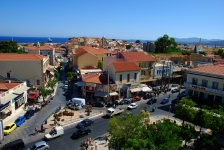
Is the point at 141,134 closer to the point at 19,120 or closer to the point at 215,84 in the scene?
the point at 19,120

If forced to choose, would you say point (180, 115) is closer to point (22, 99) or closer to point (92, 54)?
point (22, 99)

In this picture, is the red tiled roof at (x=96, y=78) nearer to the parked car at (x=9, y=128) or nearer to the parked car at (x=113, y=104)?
the parked car at (x=113, y=104)

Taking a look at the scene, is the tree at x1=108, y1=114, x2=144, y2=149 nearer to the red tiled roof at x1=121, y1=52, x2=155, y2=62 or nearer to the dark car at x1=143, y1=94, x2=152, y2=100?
the dark car at x1=143, y1=94, x2=152, y2=100

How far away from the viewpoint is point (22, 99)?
1660 inches

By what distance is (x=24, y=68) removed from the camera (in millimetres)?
49750

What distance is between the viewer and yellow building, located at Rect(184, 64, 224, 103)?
3922cm

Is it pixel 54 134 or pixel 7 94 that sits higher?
pixel 7 94

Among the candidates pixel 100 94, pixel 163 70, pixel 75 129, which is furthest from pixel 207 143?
pixel 163 70

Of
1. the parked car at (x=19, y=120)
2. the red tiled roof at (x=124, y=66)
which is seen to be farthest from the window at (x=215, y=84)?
the parked car at (x=19, y=120)

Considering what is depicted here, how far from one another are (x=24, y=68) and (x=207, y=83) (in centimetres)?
4099

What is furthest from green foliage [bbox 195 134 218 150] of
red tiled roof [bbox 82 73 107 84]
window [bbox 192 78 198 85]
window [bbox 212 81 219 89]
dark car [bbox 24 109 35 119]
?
dark car [bbox 24 109 35 119]

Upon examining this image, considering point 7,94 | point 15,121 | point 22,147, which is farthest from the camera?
point 7,94

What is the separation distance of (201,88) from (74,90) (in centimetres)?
3153

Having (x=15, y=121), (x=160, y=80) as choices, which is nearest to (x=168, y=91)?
(x=160, y=80)
